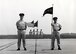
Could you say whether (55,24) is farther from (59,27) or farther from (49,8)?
(49,8)

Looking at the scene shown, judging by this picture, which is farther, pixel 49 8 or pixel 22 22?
pixel 49 8

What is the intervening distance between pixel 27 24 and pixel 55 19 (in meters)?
1.80

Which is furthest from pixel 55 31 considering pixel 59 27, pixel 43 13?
pixel 43 13

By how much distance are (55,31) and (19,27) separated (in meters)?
2.35

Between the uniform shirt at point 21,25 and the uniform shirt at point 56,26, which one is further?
the uniform shirt at point 56,26

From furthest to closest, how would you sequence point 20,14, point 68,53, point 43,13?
point 43,13, point 20,14, point 68,53

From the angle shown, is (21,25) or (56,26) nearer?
(21,25)

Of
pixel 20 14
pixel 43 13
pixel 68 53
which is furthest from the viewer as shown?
pixel 43 13

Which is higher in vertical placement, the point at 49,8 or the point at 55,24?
the point at 49,8

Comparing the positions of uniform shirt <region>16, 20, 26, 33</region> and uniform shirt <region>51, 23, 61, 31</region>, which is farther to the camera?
uniform shirt <region>51, 23, 61, 31</region>

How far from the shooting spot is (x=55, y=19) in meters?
16.5

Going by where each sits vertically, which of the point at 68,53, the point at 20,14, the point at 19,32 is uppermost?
the point at 20,14

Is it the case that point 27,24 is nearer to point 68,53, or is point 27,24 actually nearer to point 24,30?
point 24,30

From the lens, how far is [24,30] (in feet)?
53.2
